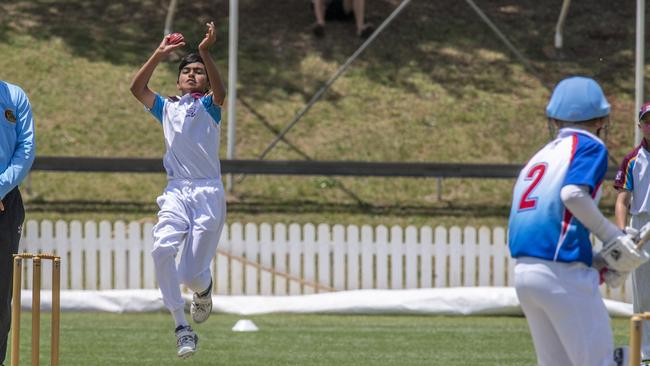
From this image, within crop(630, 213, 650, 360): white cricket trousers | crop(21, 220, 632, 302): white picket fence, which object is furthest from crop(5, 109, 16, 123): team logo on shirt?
crop(21, 220, 632, 302): white picket fence

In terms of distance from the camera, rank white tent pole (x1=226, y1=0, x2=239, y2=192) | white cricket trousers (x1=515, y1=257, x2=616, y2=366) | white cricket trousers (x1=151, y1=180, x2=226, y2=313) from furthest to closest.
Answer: white tent pole (x1=226, y1=0, x2=239, y2=192) < white cricket trousers (x1=151, y1=180, x2=226, y2=313) < white cricket trousers (x1=515, y1=257, x2=616, y2=366)

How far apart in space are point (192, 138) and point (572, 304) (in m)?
4.03

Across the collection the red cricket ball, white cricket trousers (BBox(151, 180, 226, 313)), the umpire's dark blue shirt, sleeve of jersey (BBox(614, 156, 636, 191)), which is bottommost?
white cricket trousers (BBox(151, 180, 226, 313))

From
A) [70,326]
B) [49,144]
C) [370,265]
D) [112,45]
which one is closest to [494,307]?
[370,265]

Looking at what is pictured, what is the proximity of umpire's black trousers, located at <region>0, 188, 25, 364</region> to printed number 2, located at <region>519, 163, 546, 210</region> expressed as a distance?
12.5ft

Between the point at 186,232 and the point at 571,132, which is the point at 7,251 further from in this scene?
the point at 571,132

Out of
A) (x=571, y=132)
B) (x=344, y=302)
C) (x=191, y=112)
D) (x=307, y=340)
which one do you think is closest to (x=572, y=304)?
(x=571, y=132)

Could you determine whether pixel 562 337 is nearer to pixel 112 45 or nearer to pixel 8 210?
pixel 8 210

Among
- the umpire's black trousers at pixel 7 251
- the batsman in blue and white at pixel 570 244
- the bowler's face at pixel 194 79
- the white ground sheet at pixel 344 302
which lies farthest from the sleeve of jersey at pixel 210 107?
the white ground sheet at pixel 344 302

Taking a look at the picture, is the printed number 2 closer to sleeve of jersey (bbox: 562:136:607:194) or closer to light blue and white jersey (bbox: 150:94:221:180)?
sleeve of jersey (bbox: 562:136:607:194)

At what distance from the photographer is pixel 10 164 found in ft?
27.6

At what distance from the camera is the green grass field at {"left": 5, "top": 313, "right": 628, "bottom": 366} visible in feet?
36.2

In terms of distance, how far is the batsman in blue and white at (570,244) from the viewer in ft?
19.4

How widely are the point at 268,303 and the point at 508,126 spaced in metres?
7.85
